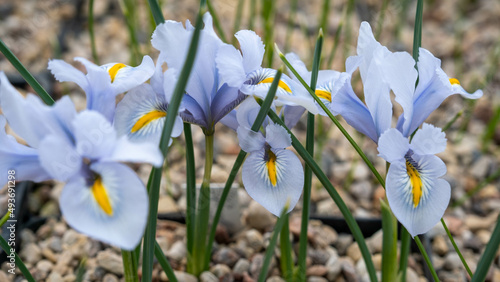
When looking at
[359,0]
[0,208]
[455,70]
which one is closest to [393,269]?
[0,208]

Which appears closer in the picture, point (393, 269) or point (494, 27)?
point (393, 269)

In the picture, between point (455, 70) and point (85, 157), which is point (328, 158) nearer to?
point (455, 70)

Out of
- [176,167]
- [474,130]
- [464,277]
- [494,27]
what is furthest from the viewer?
[494,27]

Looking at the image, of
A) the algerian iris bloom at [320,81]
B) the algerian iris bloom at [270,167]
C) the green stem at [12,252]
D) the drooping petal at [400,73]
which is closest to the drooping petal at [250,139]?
the algerian iris bloom at [270,167]

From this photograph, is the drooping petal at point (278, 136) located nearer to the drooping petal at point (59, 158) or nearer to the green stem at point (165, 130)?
the green stem at point (165, 130)

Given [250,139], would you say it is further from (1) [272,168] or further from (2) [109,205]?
(2) [109,205]

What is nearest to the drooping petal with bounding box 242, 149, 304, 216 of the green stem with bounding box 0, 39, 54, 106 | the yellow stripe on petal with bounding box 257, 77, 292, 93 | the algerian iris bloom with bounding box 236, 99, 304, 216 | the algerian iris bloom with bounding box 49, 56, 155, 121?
the algerian iris bloom with bounding box 236, 99, 304, 216
